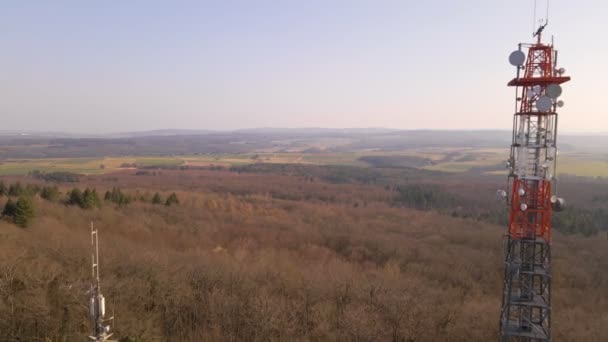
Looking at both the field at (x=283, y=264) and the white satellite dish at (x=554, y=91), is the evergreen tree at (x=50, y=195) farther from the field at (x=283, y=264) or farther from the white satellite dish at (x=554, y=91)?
the white satellite dish at (x=554, y=91)

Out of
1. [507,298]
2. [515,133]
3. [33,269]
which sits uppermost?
[515,133]

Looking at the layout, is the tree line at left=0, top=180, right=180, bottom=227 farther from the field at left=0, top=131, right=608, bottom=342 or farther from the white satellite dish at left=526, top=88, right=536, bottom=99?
the white satellite dish at left=526, top=88, right=536, bottom=99

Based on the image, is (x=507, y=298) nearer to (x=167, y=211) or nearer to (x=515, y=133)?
(x=515, y=133)

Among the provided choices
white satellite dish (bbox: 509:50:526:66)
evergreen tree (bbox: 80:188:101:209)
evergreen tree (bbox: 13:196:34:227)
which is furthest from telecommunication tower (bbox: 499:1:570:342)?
evergreen tree (bbox: 80:188:101:209)

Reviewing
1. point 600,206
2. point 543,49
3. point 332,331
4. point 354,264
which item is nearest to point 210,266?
point 332,331

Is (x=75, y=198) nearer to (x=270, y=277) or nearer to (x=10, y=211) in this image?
(x=10, y=211)

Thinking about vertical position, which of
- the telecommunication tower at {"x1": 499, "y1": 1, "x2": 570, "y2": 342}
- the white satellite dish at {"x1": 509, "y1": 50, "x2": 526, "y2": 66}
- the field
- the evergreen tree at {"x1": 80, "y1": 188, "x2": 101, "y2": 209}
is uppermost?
the white satellite dish at {"x1": 509, "y1": 50, "x2": 526, "y2": 66}

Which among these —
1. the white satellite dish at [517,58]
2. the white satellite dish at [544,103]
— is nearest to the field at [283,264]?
the white satellite dish at [544,103]
